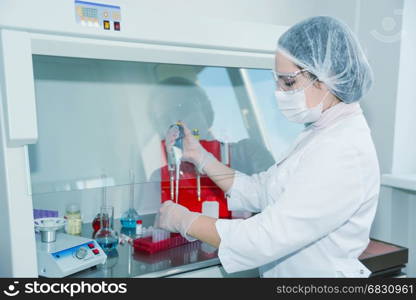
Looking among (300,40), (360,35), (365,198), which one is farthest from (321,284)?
(360,35)

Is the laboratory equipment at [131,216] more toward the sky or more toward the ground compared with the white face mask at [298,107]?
more toward the ground

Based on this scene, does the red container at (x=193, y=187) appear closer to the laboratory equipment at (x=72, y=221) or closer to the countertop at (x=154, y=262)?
the countertop at (x=154, y=262)

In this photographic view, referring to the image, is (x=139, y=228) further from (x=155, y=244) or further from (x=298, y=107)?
(x=298, y=107)

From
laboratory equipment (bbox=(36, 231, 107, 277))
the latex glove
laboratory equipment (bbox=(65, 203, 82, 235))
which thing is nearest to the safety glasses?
the latex glove

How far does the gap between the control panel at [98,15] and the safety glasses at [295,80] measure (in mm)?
462

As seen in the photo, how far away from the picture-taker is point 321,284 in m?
1.11

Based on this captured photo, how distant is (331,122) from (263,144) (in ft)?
1.70

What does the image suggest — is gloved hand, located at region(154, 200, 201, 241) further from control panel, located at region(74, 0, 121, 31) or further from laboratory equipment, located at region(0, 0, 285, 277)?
control panel, located at region(74, 0, 121, 31)

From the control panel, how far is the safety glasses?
46 centimetres

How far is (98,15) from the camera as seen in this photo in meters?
1.04

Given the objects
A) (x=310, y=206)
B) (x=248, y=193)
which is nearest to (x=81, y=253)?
(x=248, y=193)

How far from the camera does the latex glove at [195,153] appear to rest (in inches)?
56.2

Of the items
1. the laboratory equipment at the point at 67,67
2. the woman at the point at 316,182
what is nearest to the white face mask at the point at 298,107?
the woman at the point at 316,182

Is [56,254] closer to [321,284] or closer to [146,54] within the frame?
[146,54]
